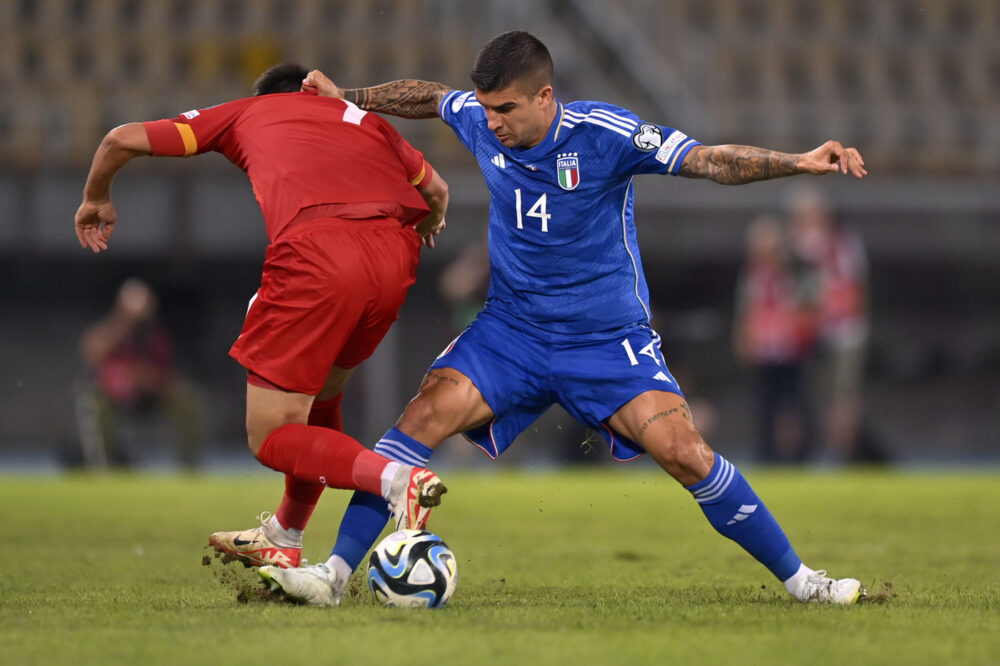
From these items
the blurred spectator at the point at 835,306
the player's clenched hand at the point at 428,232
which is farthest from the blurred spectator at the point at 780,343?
the player's clenched hand at the point at 428,232

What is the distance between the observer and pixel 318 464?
14.1 feet

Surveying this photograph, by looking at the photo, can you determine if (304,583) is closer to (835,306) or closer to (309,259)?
(309,259)

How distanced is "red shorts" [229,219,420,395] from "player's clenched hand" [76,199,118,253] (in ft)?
2.27

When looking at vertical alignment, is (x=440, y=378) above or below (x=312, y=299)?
below

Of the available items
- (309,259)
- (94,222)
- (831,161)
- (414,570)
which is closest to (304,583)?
(414,570)

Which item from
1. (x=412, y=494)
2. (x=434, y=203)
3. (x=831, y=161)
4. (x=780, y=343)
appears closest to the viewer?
(x=412, y=494)

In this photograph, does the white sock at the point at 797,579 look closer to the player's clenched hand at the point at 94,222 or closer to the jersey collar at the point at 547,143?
the jersey collar at the point at 547,143

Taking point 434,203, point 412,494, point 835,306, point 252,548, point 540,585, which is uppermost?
point 434,203

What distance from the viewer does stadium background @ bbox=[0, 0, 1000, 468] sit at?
14742mm

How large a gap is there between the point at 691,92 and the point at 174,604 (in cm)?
1242

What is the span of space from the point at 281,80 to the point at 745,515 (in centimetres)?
234

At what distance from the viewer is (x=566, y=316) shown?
15.7 ft

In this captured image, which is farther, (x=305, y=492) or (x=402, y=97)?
(x=402, y=97)

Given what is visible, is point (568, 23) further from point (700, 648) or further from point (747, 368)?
point (700, 648)
